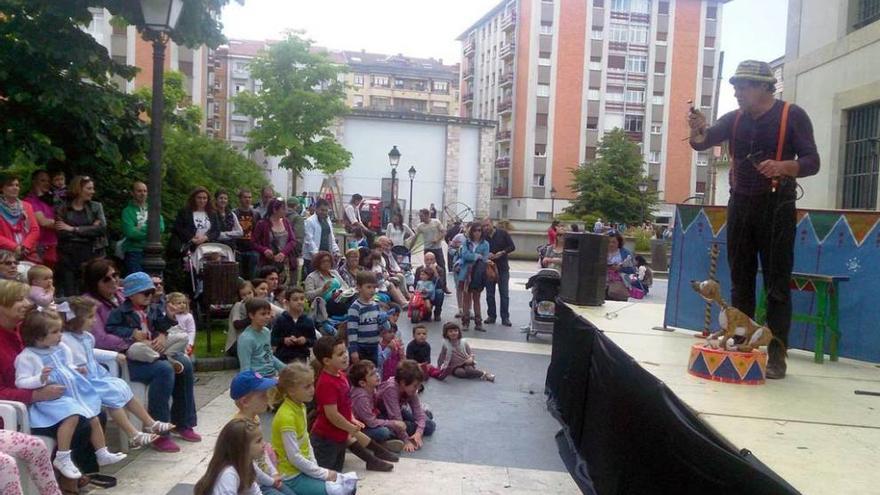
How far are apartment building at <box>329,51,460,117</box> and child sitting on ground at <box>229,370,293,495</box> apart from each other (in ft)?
281

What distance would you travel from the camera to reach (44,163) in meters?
7.82

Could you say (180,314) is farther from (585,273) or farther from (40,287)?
(585,273)

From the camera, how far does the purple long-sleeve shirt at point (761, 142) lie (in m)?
4.59

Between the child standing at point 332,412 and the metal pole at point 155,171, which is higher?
the metal pole at point 155,171

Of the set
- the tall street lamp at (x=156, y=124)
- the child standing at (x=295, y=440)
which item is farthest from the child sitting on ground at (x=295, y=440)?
Result: the tall street lamp at (x=156, y=124)

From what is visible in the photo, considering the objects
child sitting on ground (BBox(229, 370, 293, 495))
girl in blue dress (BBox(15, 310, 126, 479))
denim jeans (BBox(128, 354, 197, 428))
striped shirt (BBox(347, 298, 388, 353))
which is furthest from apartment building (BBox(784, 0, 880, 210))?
girl in blue dress (BBox(15, 310, 126, 479))

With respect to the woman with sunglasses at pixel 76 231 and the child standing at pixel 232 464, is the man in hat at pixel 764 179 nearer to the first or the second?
the child standing at pixel 232 464

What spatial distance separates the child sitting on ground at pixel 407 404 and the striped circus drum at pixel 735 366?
2.59m

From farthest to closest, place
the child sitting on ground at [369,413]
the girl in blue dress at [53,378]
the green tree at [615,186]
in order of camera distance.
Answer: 1. the green tree at [615,186]
2. the child sitting on ground at [369,413]
3. the girl in blue dress at [53,378]

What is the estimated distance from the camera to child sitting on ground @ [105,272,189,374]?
5.31m

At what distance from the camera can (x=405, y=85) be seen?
90.9 m

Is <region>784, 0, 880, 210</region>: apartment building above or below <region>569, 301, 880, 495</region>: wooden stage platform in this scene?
above

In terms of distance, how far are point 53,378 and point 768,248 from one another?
14.8ft

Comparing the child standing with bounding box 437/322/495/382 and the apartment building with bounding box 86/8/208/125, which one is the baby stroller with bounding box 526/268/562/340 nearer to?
the child standing with bounding box 437/322/495/382
